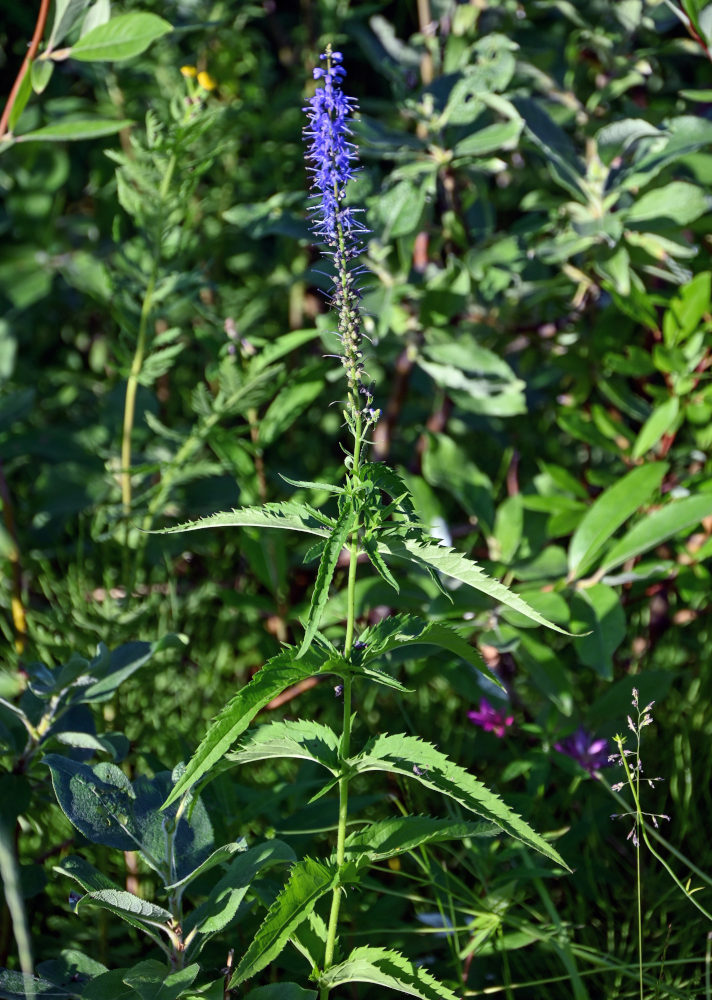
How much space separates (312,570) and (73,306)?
0.94 metres

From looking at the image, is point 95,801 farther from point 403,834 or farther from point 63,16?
point 63,16

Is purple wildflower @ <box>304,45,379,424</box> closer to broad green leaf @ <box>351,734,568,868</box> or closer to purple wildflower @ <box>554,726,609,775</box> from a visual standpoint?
broad green leaf @ <box>351,734,568,868</box>

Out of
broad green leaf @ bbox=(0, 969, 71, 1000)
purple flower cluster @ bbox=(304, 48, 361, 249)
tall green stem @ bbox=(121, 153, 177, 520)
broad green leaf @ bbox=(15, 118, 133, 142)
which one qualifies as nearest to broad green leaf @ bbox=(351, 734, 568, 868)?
broad green leaf @ bbox=(0, 969, 71, 1000)

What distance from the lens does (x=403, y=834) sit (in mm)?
912

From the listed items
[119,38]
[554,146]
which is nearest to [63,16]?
[119,38]

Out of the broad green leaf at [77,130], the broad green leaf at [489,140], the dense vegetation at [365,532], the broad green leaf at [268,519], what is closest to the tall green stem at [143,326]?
the dense vegetation at [365,532]

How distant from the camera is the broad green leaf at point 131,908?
35.6 inches

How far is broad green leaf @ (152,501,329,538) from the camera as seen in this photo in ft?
2.73

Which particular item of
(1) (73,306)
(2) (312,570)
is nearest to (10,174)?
(1) (73,306)

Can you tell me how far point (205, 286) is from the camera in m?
1.66

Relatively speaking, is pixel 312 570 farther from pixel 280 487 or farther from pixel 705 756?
pixel 705 756

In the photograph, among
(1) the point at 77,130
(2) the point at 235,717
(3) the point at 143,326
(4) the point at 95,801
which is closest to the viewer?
(2) the point at 235,717

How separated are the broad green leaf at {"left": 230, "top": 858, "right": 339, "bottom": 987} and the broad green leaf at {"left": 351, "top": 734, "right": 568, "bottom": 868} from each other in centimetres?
11

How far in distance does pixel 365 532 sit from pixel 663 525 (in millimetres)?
654
